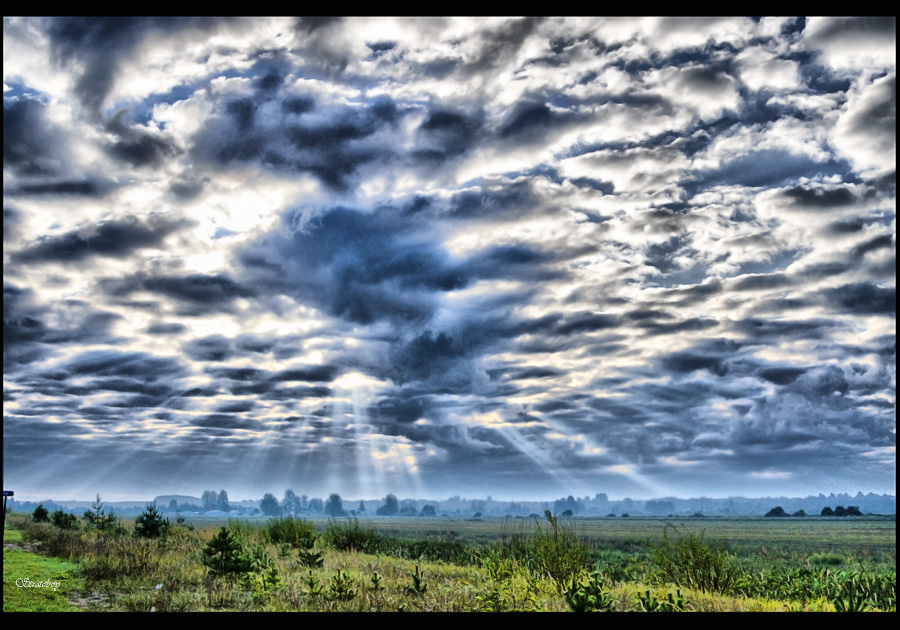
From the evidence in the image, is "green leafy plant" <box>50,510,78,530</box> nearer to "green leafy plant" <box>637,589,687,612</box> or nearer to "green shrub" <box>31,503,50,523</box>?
"green shrub" <box>31,503,50,523</box>

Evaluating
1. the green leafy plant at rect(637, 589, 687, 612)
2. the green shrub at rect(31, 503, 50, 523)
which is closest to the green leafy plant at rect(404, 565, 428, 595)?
the green leafy plant at rect(637, 589, 687, 612)

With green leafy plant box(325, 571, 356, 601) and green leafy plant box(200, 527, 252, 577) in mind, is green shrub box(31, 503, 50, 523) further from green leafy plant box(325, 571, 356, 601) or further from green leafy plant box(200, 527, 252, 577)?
green leafy plant box(325, 571, 356, 601)

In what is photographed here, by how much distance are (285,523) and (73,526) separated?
29.8ft

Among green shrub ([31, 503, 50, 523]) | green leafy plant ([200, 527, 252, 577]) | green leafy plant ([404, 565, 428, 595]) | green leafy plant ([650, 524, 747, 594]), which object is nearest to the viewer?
green leafy plant ([404, 565, 428, 595])

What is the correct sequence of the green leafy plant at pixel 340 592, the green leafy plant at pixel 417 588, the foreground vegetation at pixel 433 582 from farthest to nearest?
1. the green leafy plant at pixel 417 588
2. the green leafy plant at pixel 340 592
3. the foreground vegetation at pixel 433 582

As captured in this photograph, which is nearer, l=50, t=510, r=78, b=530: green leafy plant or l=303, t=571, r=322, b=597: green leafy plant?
l=303, t=571, r=322, b=597: green leafy plant

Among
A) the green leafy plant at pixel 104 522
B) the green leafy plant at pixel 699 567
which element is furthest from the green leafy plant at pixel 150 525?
the green leafy plant at pixel 699 567

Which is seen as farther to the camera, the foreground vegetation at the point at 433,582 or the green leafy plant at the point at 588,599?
the foreground vegetation at the point at 433,582

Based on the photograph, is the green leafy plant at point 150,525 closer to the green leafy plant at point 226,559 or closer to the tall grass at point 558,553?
the green leafy plant at point 226,559

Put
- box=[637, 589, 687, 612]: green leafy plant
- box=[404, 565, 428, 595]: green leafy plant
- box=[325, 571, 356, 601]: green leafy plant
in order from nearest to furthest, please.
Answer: box=[637, 589, 687, 612]: green leafy plant, box=[325, 571, 356, 601]: green leafy plant, box=[404, 565, 428, 595]: green leafy plant

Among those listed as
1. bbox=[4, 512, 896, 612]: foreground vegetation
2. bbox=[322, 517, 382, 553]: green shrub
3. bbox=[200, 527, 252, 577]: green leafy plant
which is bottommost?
bbox=[322, 517, 382, 553]: green shrub

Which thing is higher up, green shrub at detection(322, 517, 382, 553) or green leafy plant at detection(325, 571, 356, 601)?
green leafy plant at detection(325, 571, 356, 601)

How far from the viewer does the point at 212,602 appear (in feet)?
40.1

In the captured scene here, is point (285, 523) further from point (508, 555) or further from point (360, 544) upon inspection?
point (508, 555)
